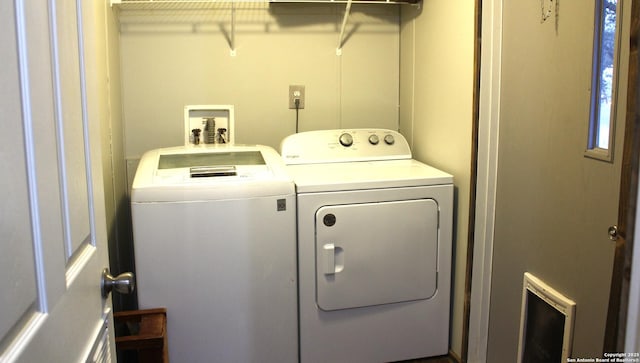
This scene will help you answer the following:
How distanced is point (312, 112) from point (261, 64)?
376mm

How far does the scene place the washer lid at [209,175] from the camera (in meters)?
1.96

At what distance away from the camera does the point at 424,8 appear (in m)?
2.55

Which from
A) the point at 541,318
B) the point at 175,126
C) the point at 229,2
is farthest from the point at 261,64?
the point at 541,318

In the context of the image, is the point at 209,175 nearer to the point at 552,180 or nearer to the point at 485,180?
the point at 485,180

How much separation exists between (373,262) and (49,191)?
5.21ft

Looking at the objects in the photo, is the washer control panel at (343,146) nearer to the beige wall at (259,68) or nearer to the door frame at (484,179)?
the beige wall at (259,68)

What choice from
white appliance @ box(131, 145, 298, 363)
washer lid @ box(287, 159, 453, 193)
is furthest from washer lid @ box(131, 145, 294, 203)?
washer lid @ box(287, 159, 453, 193)

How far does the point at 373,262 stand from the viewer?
7.23 feet

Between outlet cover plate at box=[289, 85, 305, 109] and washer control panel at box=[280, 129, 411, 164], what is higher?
outlet cover plate at box=[289, 85, 305, 109]

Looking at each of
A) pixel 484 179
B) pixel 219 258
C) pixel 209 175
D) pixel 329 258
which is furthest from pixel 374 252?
pixel 209 175

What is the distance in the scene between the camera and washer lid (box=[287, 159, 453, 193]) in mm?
2125

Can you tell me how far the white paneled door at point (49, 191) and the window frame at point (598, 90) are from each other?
1306 mm

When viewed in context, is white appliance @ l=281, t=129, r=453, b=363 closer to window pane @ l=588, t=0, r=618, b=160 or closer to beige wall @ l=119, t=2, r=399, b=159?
beige wall @ l=119, t=2, r=399, b=159

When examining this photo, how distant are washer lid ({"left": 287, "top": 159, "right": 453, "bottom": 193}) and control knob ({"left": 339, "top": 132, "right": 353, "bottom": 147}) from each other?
12cm
